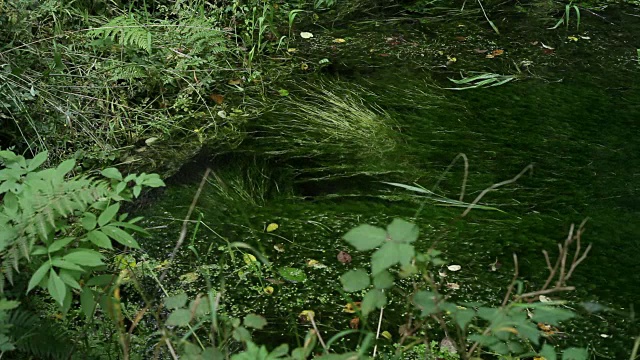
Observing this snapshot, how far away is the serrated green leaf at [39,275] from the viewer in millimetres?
1627

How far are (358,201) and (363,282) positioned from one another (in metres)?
1.41

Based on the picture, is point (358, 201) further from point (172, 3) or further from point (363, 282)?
point (172, 3)

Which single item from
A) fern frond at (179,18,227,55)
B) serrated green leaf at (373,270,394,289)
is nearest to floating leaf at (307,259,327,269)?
serrated green leaf at (373,270,394,289)

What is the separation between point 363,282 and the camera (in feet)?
5.01

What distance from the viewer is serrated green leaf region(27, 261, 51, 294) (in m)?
1.63

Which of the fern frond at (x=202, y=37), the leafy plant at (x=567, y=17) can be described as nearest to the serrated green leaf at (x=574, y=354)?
the fern frond at (x=202, y=37)

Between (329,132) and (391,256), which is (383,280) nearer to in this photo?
(391,256)

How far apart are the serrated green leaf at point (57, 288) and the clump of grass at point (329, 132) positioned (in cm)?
157

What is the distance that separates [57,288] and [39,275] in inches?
2.1

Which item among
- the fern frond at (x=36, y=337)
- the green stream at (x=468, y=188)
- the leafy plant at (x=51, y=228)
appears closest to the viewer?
the leafy plant at (x=51, y=228)

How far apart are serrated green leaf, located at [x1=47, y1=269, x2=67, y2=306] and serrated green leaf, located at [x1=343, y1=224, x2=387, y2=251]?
62 centimetres

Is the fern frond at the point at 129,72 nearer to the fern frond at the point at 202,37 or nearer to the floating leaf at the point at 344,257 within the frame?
the fern frond at the point at 202,37

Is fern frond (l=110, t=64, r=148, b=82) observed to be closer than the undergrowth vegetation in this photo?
No

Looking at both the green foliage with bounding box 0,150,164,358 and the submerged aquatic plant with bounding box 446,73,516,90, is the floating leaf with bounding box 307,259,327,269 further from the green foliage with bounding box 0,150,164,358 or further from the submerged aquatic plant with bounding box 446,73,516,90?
the submerged aquatic plant with bounding box 446,73,516,90
